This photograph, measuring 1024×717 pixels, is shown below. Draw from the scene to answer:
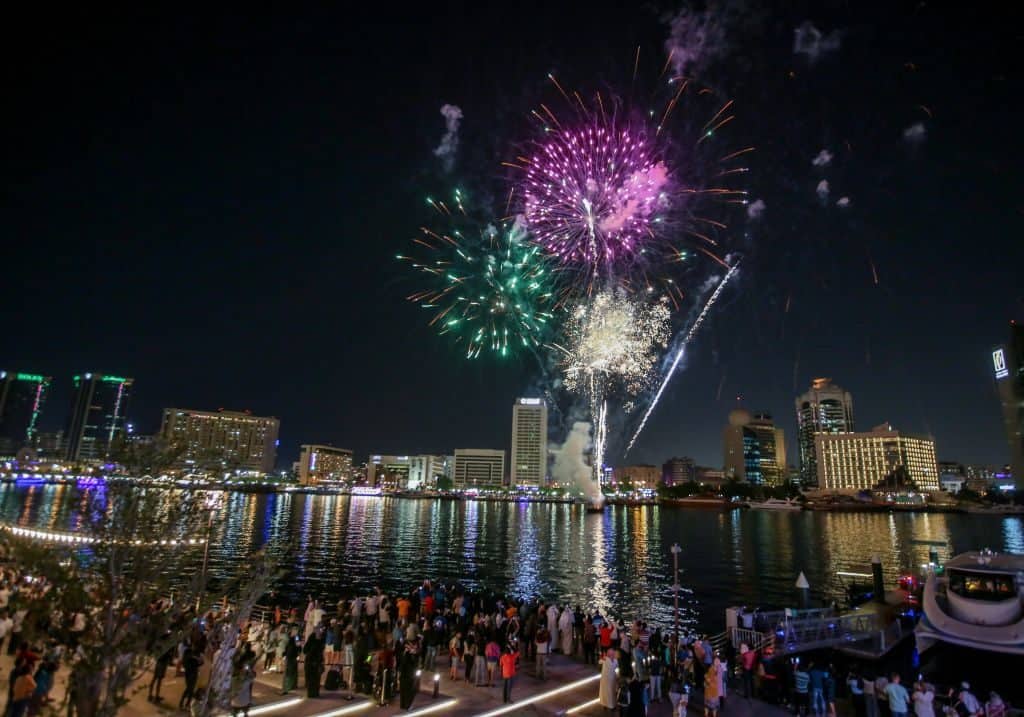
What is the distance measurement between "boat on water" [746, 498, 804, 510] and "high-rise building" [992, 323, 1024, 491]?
64.3m

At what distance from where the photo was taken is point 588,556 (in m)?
56.9

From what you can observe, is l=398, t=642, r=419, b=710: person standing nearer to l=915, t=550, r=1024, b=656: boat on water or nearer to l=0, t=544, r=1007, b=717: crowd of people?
l=0, t=544, r=1007, b=717: crowd of people

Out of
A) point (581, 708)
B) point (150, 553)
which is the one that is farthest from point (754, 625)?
point (150, 553)

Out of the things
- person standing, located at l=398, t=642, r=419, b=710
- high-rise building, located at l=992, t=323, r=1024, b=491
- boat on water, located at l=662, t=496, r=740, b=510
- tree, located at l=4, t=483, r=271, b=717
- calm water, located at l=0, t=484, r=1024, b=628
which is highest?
high-rise building, located at l=992, t=323, r=1024, b=491

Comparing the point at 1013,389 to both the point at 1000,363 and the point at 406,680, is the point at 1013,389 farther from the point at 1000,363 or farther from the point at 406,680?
the point at 406,680

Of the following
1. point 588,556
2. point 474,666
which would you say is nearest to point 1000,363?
point 588,556

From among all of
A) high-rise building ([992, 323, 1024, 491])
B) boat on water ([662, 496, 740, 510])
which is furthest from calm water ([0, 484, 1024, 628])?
boat on water ([662, 496, 740, 510])

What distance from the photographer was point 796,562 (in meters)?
54.6

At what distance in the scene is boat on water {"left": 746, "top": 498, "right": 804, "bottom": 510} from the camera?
178125mm

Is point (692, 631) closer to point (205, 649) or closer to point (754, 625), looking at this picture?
point (754, 625)

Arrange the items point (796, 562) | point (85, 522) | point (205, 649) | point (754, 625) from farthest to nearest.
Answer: point (796, 562) < point (754, 625) < point (205, 649) < point (85, 522)

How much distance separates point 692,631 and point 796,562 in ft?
105

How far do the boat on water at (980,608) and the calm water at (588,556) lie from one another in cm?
1085

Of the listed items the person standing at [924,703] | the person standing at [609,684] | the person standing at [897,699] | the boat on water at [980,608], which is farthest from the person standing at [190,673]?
the boat on water at [980,608]
